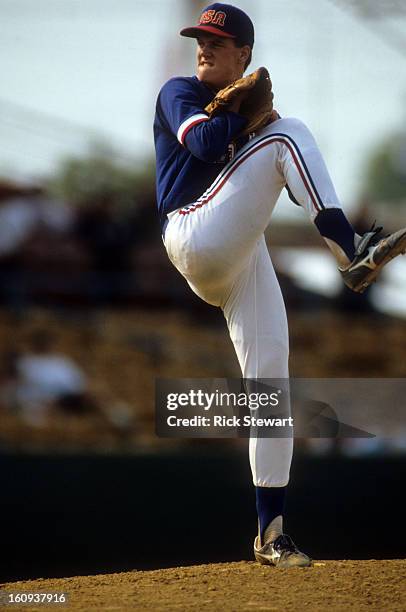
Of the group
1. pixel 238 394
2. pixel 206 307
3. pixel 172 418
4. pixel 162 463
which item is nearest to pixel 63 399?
pixel 206 307

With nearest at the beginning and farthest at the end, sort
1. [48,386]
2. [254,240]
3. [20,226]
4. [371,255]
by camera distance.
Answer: [371,255] < [254,240] < [48,386] < [20,226]

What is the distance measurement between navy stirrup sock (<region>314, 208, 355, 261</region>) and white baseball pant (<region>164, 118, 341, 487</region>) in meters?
0.03

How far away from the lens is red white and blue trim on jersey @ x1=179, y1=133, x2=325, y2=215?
3.44 meters

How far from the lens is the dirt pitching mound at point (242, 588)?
343cm

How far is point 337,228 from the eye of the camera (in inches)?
136

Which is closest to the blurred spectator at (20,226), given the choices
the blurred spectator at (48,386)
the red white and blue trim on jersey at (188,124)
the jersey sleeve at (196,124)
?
the blurred spectator at (48,386)

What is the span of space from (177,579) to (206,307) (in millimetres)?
8307

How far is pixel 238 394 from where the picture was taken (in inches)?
157

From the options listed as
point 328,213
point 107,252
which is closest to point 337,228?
point 328,213

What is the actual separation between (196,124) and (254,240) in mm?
390

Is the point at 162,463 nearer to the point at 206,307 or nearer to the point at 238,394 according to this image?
the point at 238,394

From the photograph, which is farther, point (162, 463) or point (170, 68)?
point (170, 68)

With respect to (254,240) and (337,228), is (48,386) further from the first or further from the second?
(337,228)

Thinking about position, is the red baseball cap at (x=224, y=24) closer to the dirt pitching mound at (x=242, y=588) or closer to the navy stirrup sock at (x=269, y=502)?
the navy stirrup sock at (x=269, y=502)
